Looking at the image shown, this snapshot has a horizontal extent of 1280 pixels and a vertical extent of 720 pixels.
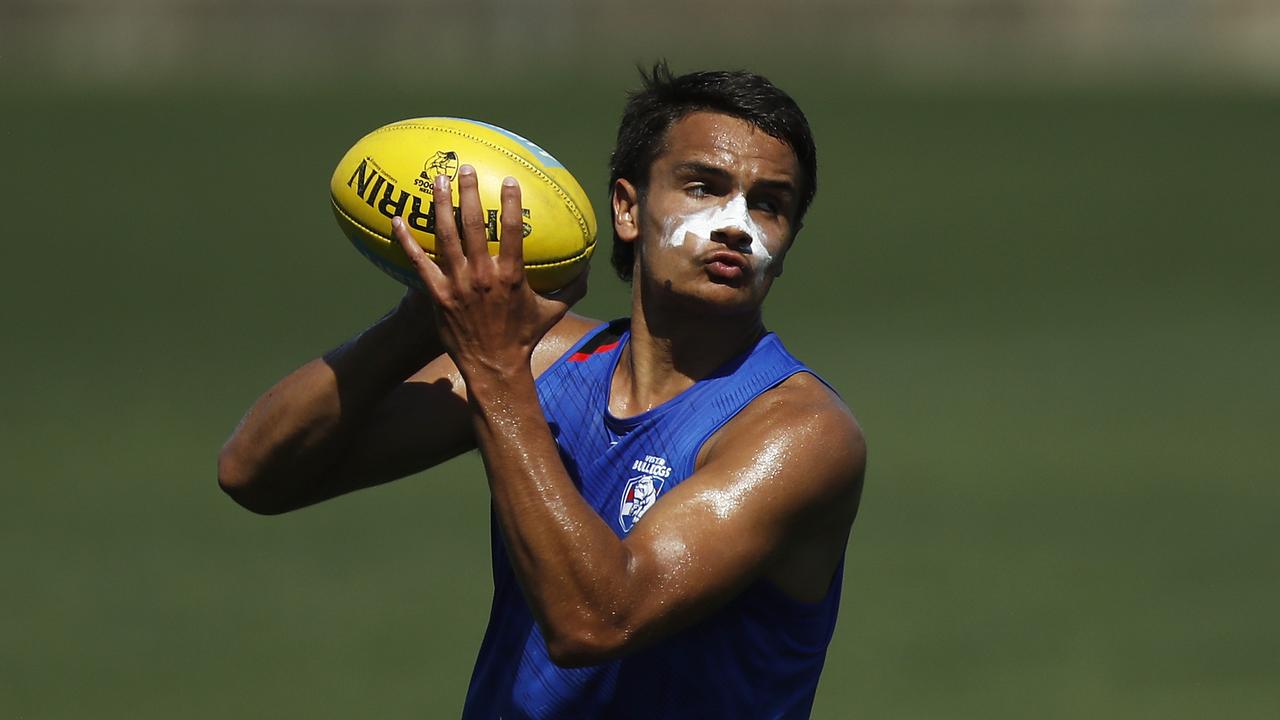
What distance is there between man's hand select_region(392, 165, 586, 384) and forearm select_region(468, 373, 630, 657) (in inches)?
4.2

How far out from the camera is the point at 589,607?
4.06m

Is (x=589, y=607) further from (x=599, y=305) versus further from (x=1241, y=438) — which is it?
(x=599, y=305)

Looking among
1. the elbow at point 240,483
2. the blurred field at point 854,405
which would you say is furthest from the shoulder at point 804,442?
the blurred field at point 854,405

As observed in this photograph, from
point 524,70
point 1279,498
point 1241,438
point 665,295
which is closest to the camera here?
point 665,295

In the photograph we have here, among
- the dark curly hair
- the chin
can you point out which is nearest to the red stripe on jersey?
the dark curly hair

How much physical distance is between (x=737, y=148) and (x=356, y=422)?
1322mm

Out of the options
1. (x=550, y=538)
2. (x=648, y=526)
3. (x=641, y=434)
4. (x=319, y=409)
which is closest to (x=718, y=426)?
(x=641, y=434)

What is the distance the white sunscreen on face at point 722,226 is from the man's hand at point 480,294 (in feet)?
2.32

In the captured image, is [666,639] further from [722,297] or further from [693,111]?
[693,111]

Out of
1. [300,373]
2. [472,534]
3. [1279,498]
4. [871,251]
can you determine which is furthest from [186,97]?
[300,373]

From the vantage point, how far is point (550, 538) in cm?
404

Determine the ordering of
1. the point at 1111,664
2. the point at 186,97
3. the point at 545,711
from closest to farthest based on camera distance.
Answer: the point at 545,711
the point at 1111,664
the point at 186,97

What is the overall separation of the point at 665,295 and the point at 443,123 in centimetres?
79

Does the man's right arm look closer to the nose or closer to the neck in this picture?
the neck
